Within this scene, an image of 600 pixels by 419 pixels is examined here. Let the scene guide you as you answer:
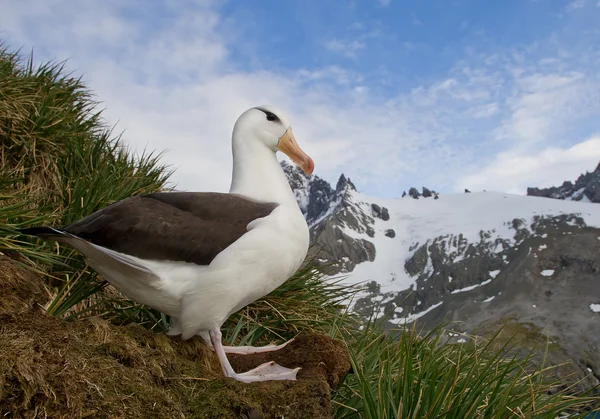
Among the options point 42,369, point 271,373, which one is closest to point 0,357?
point 42,369

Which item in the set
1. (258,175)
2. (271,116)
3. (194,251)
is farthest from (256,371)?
(271,116)

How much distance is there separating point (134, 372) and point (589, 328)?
132449 mm

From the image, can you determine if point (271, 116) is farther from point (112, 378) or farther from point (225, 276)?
point (112, 378)

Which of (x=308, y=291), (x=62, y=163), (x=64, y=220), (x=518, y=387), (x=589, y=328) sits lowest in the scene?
(x=589, y=328)

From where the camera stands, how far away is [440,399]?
2.78 m

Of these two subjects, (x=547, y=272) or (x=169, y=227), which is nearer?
(x=169, y=227)

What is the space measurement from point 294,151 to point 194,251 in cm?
143

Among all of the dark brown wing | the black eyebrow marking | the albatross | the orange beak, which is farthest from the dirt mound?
the black eyebrow marking

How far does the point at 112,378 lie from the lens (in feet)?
7.38

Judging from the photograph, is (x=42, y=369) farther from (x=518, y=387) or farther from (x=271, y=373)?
(x=518, y=387)

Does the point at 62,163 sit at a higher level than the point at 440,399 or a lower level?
higher

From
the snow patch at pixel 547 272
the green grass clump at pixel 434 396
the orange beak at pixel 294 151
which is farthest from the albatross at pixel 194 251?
the snow patch at pixel 547 272

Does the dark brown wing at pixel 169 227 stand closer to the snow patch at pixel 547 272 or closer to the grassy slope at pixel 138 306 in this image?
the grassy slope at pixel 138 306

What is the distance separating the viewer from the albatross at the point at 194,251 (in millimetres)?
3047
